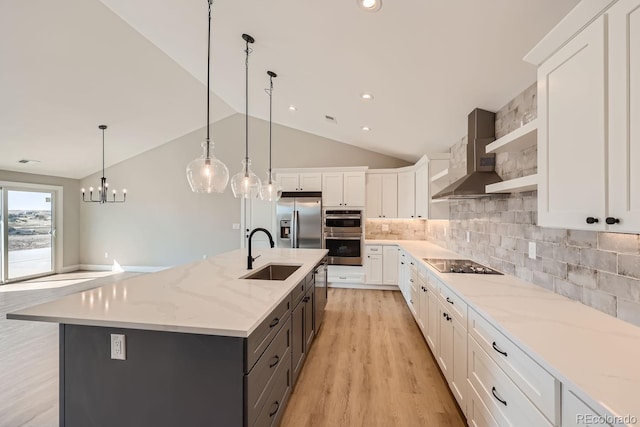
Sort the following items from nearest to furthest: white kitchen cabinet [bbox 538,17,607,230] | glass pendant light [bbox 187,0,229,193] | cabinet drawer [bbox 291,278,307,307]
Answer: white kitchen cabinet [bbox 538,17,607,230], glass pendant light [bbox 187,0,229,193], cabinet drawer [bbox 291,278,307,307]

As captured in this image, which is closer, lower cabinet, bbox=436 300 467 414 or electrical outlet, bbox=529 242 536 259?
lower cabinet, bbox=436 300 467 414

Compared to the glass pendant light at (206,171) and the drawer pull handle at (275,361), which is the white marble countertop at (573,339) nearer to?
the drawer pull handle at (275,361)

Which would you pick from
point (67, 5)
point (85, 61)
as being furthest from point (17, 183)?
point (67, 5)

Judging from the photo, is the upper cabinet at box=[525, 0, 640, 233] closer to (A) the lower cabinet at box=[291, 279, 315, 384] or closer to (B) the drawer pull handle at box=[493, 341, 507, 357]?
(B) the drawer pull handle at box=[493, 341, 507, 357]

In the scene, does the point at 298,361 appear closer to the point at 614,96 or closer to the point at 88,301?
the point at 88,301

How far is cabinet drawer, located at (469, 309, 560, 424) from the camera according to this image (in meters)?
0.98

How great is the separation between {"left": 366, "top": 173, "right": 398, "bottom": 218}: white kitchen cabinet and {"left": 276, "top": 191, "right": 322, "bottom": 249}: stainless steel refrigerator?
3.26 feet

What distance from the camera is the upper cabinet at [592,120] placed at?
0.98 metres

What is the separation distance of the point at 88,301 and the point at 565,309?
270cm

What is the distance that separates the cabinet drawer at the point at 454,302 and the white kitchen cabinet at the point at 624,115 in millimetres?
973

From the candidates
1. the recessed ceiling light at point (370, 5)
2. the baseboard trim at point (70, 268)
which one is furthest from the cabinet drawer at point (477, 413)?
the baseboard trim at point (70, 268)

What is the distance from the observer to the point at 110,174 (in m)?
6.67

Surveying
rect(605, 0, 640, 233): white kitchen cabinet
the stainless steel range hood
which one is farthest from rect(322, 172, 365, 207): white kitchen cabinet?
rect(605, 0, 640, 233): white kitchen cabinet

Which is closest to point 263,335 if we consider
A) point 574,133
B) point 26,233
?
point 574,133
